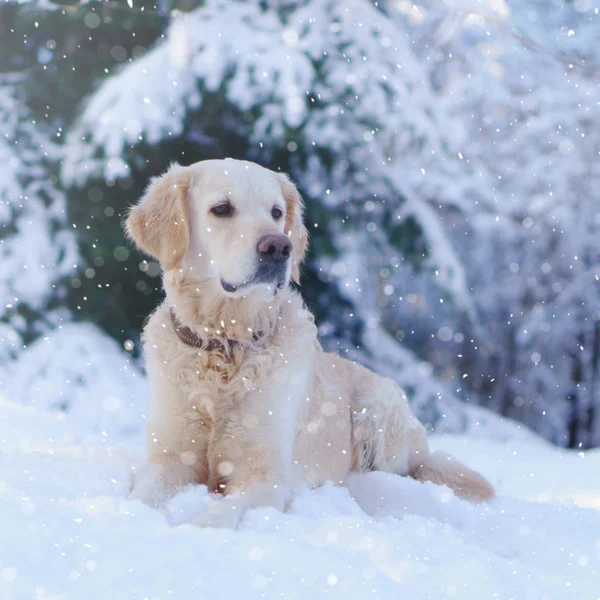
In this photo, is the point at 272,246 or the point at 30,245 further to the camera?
the point at 30,245

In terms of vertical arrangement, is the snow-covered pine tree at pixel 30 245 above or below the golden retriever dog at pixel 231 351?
below

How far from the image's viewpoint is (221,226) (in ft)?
8.57

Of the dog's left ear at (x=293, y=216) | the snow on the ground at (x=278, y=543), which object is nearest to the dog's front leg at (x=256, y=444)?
the snow on the ground at (x=278, y=543)

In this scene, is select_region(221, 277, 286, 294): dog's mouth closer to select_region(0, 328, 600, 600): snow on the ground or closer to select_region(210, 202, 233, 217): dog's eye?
select_region(210, 202, 233, 217): dog's eye

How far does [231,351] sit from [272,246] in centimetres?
46

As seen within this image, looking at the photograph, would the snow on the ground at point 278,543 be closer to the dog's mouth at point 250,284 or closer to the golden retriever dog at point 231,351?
the golden retriever dog at point 231,351

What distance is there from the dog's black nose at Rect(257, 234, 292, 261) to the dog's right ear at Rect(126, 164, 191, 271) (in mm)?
386

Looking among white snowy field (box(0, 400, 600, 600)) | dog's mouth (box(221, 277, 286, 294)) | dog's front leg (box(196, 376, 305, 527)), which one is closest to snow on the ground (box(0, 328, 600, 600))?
white snowy field (box(0, 400, 600, 600))

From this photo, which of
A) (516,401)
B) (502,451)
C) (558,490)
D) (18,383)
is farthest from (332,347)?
(516,401)

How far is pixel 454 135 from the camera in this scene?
5.79 m

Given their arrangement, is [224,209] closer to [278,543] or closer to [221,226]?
[221,226]

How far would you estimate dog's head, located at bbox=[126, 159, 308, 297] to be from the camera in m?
2.49

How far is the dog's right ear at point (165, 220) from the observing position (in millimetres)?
2694

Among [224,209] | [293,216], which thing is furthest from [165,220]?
[293,216]
